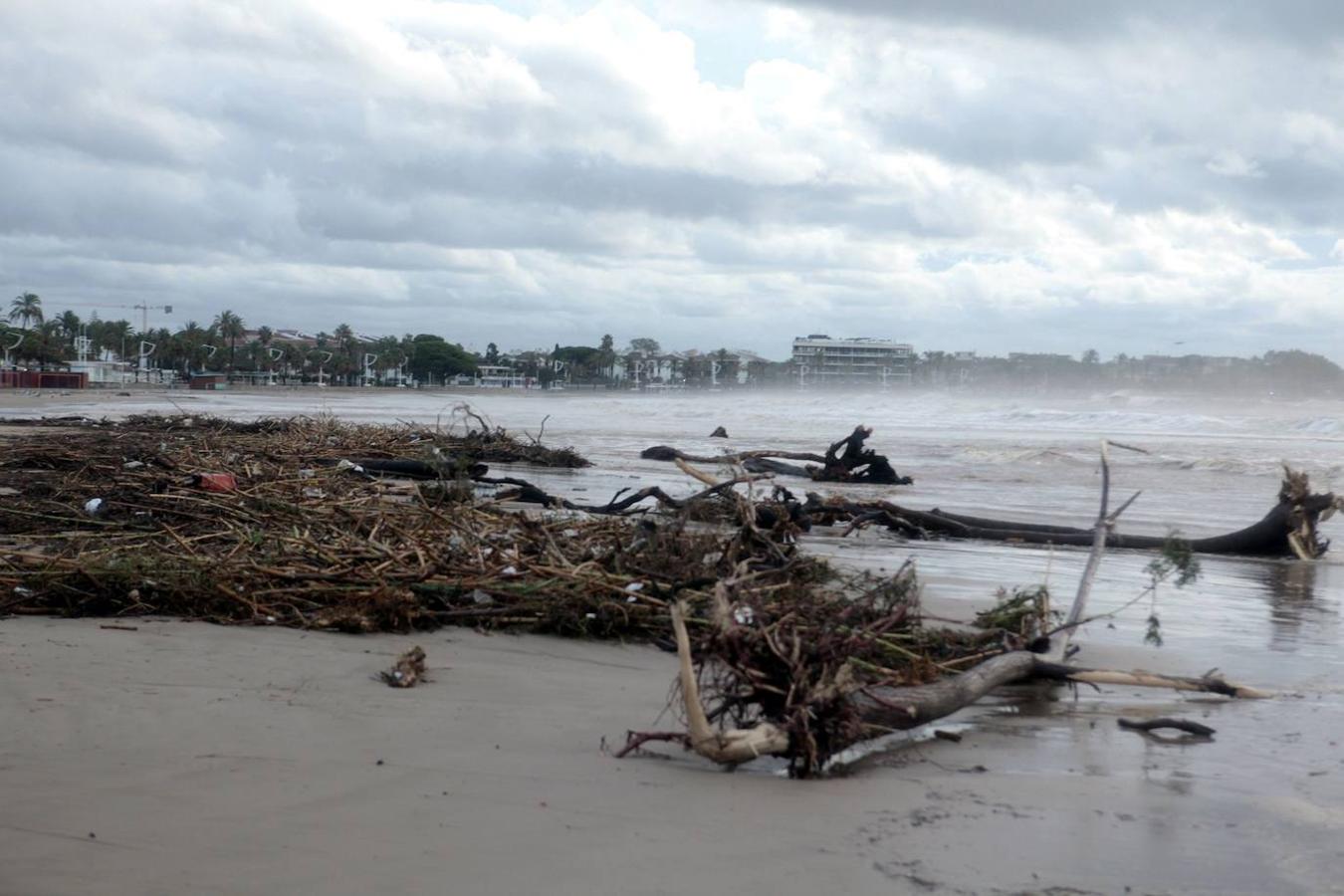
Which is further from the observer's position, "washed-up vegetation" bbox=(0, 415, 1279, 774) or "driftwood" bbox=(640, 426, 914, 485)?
"driftwood" bbox=(640, 426, 914, 485)

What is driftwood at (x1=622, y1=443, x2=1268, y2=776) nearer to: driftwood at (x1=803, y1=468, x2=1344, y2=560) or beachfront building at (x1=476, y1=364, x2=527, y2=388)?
driftwood at (x1=803, y1=468, x2=1344, y2=560)

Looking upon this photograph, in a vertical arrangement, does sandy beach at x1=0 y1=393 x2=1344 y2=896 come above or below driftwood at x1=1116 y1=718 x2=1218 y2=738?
below

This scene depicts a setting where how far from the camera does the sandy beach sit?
323 centimetres

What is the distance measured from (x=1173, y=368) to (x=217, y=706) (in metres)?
109

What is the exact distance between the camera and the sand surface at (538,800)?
3.20 metres

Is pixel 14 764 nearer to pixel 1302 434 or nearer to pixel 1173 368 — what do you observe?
pixel 1302 434

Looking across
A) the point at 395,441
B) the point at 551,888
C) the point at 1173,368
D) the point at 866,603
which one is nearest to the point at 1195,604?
the point at 866,603

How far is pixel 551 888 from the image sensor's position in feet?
10.2

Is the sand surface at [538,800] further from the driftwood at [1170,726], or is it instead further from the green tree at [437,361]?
the green tree at [437,361]

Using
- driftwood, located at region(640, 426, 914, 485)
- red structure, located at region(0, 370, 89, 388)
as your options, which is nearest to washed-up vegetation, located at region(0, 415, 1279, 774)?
driftwood, located at region(640, 426, 914, 485)

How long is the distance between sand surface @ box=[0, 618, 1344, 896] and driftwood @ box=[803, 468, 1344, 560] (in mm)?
5731

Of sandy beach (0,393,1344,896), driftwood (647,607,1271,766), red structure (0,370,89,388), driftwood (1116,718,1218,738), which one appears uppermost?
driftwood (647,607,1271,766)

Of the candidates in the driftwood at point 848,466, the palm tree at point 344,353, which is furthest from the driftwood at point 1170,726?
the palm tree at point 344,353

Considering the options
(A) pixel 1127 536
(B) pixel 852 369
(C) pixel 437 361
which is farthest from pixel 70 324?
(A) pixel 1127 536
